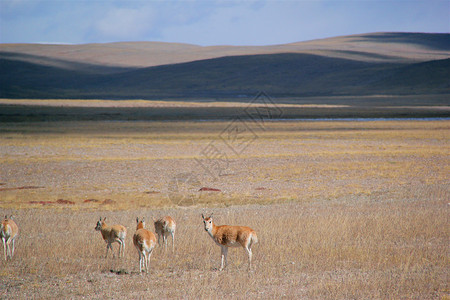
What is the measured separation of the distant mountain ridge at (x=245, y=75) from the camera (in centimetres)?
12000

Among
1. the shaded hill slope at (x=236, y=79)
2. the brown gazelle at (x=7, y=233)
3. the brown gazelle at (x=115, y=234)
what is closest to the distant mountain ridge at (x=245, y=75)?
the shaded hill slope at (x=236, y=79)

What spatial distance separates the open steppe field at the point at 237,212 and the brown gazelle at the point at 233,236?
17.5 inches

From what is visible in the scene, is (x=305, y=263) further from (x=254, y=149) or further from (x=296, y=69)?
(x=296, y=69)

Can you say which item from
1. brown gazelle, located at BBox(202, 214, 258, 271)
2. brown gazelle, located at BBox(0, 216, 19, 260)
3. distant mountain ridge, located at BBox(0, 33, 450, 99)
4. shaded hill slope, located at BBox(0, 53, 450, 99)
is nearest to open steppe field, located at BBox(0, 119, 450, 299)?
brown gazelle, located at BBox(0, 216, 19, 260)

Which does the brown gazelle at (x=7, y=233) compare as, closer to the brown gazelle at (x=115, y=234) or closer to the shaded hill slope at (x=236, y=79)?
the brown gazelle at (x=115, y=234)

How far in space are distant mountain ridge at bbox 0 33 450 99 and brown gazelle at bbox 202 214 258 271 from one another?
105032mm

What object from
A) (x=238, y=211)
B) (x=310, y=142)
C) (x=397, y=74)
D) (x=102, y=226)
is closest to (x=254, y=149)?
(x=310, y=142)

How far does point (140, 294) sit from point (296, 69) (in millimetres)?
147869

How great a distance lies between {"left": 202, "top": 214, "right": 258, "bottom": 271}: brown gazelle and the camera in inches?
327

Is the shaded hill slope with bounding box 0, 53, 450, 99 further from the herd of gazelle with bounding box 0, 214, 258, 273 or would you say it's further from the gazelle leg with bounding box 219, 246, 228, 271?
the herd of gazelle with bounding box 0, 214, 258, 273

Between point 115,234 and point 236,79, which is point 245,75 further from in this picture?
point 115,234

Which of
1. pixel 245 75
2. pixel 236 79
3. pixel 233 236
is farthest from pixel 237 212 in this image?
pixel 245 75

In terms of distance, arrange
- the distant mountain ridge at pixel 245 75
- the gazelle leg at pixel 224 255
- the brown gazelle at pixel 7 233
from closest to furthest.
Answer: the gazelle leg at pixel 224 255 → the brown gazelle at pixel 7 233 → the distant mountain ridge at pixel 245 75

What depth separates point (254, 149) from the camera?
116 ft
